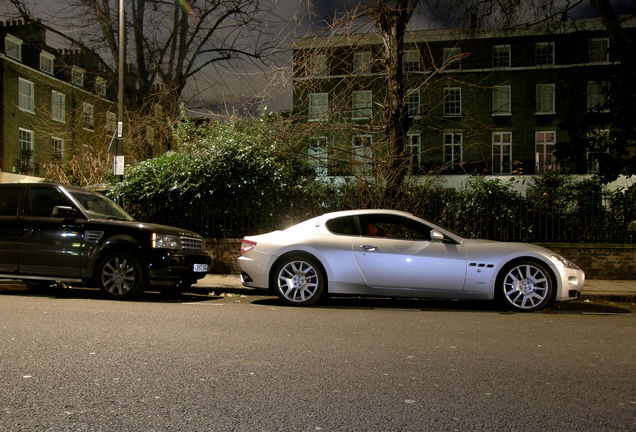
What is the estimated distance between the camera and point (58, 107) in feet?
125

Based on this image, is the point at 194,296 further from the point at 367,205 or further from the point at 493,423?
the point at 493,423

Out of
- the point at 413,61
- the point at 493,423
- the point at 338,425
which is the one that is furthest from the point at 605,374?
the point at 413,61

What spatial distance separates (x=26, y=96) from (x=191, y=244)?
29953 mm

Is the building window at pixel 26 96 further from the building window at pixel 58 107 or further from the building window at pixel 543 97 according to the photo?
the building window at pixel 543 97

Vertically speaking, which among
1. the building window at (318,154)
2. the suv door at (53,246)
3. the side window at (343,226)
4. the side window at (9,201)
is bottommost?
the suv door at (53,246)

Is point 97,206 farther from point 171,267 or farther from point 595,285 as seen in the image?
point 595,285

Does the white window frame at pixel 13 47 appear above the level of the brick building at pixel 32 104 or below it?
above

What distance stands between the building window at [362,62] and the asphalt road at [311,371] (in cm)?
762

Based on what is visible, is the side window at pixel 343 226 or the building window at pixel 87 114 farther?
the building window at pixel 87 114

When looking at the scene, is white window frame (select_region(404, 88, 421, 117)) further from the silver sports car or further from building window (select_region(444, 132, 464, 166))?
the silver sports car

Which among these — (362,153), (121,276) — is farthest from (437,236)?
(362,153)

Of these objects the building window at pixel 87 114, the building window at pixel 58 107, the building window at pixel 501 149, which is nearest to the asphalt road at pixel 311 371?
the building window at pixel 87 114

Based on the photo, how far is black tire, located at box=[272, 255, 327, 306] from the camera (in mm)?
8992

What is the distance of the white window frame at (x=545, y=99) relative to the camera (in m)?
40.5
